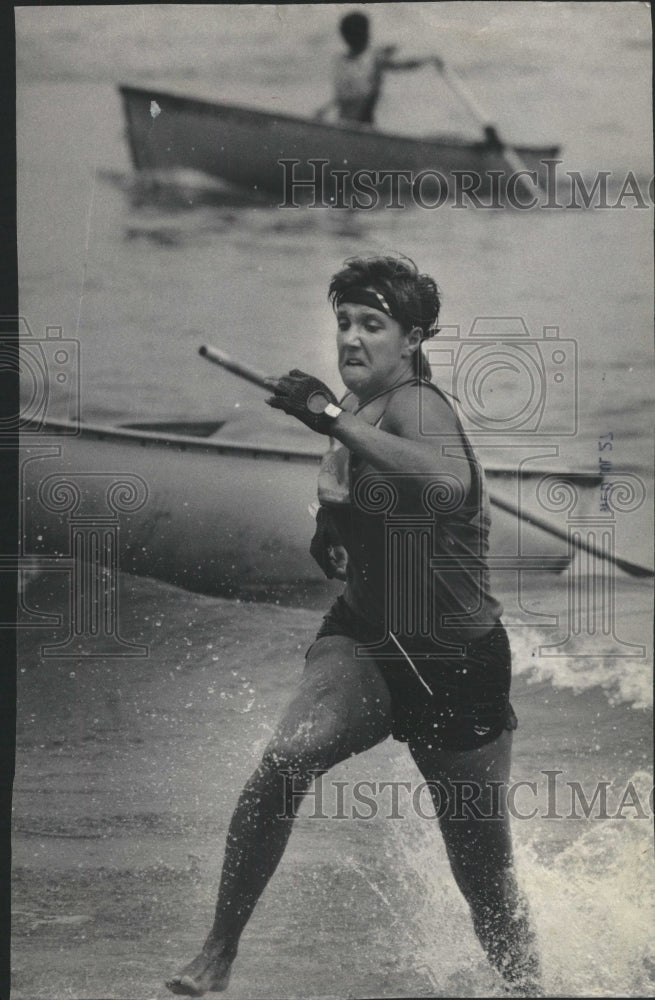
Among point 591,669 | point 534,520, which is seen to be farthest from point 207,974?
point 534,520

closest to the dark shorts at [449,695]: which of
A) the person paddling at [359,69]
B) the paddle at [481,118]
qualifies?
the paddle at [481,118]

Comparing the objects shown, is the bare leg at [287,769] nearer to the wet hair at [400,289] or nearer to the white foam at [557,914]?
the white foam at [557,914]

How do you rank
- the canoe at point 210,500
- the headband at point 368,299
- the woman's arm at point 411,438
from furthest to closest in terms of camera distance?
the canoe at point 210,500, the headband at point 368,299, the woman's arm at point 411,438

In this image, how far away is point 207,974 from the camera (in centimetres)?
325

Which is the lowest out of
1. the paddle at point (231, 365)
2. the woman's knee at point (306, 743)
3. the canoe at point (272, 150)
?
the woman's knee at point (306, 743)

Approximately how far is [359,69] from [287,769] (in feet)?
6.54

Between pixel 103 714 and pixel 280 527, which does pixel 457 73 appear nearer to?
pixel 280 527

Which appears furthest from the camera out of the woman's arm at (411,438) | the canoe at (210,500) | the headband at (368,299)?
the canoe at (210,500)

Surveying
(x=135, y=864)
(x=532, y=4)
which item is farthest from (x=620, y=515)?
(x=135, y=864)

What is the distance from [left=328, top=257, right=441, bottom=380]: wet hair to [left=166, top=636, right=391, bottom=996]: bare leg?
0.84m

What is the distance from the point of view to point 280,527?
3.29 m

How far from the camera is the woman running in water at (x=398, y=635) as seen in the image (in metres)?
3.12

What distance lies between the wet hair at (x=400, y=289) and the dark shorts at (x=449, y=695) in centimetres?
76

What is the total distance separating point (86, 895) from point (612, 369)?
2.13 metres
